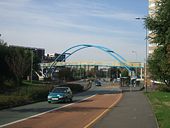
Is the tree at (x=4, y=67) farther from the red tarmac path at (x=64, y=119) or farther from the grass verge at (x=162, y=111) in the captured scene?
the red tarmac path at (x=64, y=119)

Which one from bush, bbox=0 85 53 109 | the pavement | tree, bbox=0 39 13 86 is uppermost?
tree, bbox=0 39 13 86

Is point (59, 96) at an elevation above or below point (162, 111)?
above

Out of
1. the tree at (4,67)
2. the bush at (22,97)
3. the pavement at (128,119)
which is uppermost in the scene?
the tree at (4,67)

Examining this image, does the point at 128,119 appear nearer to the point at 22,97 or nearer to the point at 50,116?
the point at 50,116

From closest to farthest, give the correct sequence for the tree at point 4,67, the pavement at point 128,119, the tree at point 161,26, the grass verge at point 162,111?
the pavement at point 128,119, the grass verge at point 162,111, the tree at point 161,26, the tree at point 4,67

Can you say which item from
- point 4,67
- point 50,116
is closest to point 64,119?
point 50,116

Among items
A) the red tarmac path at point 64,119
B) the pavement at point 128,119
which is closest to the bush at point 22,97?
the red tarmac path at point 64,119

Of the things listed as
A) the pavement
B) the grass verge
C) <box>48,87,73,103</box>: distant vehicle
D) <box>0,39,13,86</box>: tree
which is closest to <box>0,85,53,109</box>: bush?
<box>48,87,73,103</box>: distant vehicle

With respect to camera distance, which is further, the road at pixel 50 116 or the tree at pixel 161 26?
the tree at pixel 161 26

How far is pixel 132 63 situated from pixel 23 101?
397ft

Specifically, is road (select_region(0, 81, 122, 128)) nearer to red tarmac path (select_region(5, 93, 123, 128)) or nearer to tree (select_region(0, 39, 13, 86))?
red tarmac path (select_region(5, 93, 123, 128))

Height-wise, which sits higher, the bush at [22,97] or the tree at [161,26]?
the tree at [161,26]

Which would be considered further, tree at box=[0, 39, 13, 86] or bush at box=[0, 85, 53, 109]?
tree at box=[0, 39, 13, 86]

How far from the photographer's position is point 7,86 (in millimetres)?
60500
